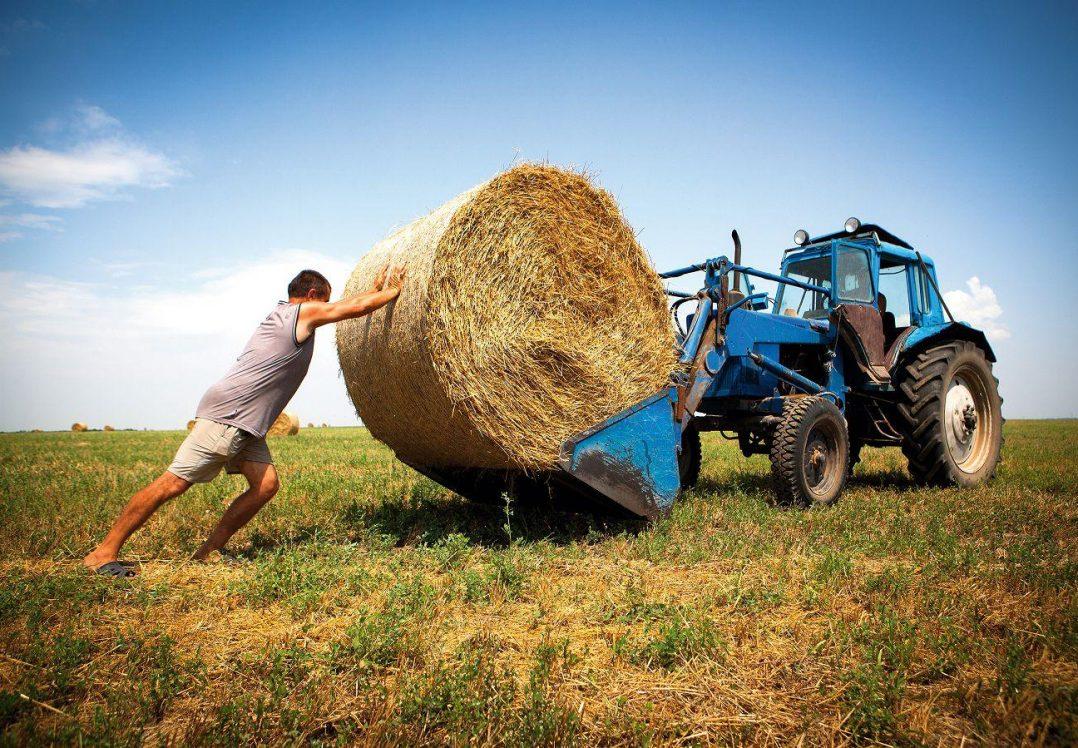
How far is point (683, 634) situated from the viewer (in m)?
3.05

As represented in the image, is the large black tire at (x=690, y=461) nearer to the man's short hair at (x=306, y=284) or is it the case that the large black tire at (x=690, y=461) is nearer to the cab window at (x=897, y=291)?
the cab window at (x=897, y=291)

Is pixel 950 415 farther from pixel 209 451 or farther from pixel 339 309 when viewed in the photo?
pixel 209 451

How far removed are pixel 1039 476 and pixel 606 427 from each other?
7.14m

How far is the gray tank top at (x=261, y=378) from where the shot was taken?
14.9 feet

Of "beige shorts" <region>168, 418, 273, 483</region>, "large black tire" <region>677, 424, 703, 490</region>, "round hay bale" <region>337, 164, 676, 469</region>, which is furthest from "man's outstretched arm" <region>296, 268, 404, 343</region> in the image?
"large black tire" <region>677, 424, 703, 490</region>

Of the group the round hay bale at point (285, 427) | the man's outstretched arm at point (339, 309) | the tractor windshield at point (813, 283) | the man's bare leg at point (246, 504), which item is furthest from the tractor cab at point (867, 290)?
the round hay bale at point (285, 427)

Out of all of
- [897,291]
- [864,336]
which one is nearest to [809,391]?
[864,336]

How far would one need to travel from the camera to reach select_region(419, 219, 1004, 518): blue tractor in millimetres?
5367

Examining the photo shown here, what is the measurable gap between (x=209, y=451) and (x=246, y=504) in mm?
509

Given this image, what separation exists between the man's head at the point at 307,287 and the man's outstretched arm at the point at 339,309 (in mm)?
177

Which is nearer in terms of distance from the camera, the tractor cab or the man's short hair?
the man's short hair

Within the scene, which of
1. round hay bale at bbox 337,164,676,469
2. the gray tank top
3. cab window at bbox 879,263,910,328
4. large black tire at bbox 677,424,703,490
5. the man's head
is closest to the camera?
the gray tank top

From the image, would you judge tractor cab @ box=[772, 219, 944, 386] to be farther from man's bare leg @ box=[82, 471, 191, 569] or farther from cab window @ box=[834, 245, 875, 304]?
man's bare leg @ box=[82, 471, 191, 569]

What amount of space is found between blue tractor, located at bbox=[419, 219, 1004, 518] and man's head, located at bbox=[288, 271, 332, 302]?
1921 mm
